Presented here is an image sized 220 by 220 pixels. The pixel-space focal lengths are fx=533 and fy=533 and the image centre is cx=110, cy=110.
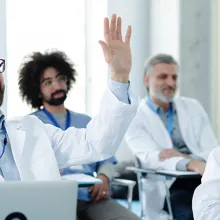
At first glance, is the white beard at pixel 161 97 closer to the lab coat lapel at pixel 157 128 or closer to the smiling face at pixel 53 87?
the lab coat lapel at pixel 157 128

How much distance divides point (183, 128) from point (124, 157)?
227 centimetres

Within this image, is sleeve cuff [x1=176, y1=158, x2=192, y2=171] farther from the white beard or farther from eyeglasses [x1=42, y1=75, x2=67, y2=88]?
eyeglasses [x1=42, y1=75, x2=67, y2=88]

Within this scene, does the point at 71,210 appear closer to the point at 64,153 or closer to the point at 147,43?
the point at 64,153

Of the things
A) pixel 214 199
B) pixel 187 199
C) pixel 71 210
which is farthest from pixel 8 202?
pixel 187 199

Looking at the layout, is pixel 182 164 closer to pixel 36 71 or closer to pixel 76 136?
pixel 36 71

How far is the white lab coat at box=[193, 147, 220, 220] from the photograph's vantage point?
1821 millimetres

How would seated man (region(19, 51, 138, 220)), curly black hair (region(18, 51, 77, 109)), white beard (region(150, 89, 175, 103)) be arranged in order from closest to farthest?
seated man (region(19, 51, 138, 220)) → curly black hair (region(18, 51, 77, 109)) → white beard (region(150, 89, 175, 103))

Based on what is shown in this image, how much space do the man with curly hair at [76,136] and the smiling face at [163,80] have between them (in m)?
2.12

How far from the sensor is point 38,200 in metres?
1.18

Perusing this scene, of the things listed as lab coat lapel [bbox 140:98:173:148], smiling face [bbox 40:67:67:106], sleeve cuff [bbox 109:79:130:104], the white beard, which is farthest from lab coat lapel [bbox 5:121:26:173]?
the white beard

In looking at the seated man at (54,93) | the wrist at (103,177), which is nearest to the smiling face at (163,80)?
the seated man at (54,93)

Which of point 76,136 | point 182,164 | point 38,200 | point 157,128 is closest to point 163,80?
point 157,128

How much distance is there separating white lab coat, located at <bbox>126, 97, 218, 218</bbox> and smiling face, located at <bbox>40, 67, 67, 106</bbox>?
739mm

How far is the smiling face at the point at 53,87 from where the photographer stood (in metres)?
3.71
